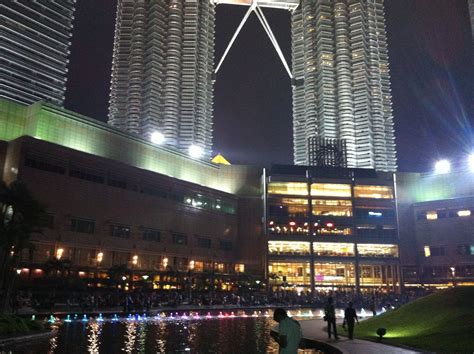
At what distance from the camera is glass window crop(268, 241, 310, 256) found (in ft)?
334

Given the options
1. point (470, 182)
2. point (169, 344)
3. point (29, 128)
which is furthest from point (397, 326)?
point (470, 182)

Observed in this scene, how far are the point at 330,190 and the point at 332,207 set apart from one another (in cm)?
390

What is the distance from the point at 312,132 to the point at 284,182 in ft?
A: 251

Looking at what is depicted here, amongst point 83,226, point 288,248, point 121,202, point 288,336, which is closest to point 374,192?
point 288,248

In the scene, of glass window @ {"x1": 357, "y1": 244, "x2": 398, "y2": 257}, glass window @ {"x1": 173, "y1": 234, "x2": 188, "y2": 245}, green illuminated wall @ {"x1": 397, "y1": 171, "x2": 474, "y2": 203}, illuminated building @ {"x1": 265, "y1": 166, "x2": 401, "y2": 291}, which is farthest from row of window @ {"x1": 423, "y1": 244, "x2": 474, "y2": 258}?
glass window @ {"x1": 173, "y1": 234, "x2": 188, "y2": 245}

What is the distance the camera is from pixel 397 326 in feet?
87.7

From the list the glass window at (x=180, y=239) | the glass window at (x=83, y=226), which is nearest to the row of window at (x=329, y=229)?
the glass window at (x=180, y=239)

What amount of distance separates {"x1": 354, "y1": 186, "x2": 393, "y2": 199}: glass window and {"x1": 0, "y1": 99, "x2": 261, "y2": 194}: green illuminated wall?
23523 millimetres

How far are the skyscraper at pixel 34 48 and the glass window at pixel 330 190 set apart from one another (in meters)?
109

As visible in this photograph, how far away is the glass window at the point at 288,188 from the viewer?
4151 inches

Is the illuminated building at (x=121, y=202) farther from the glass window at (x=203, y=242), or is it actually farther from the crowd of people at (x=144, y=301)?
the crowd of people at (x=144, y=301)

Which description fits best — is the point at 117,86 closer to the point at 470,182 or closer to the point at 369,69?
the point at 369,69

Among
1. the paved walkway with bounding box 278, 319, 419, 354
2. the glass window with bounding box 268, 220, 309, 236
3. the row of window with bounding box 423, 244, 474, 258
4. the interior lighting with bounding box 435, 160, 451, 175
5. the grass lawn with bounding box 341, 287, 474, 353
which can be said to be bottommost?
the paved walkway with bounding box 278, 319, 419, 354

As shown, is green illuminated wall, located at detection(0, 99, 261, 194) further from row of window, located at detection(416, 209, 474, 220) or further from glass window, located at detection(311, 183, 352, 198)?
row of window, located at detection(416, 209, 474, 220)
